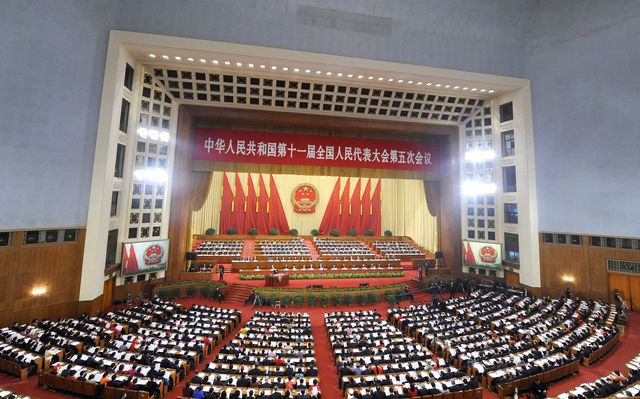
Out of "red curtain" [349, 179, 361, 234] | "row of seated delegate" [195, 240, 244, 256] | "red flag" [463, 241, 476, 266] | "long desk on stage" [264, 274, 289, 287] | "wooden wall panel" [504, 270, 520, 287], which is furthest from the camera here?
"red curtain" [349, 179, 361, 234]

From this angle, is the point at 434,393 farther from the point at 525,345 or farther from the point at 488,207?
the point at 488,207

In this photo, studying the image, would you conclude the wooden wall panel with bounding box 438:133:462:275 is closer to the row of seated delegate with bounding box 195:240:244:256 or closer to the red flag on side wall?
the red flag on side wall

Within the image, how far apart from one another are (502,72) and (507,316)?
1275 centimetres

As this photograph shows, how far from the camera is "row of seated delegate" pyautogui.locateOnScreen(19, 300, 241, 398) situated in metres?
6.79

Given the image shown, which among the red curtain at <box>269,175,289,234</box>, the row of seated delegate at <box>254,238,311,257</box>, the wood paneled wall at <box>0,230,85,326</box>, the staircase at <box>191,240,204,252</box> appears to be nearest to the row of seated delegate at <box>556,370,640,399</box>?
the wood paneled wall at <box>0,230,85,326</box>

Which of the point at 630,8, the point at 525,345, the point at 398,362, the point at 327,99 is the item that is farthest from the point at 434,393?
the point at 630,8

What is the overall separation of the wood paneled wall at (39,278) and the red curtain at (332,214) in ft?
→ 67.1

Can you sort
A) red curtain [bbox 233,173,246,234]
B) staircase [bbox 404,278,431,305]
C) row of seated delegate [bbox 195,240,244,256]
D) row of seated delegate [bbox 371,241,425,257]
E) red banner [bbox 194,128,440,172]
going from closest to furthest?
staircase [bbox 404,278,431,305] → red banner [bbox 194,128,440,172] → row of seated delegate [bbox 195,240,244,256] → row of seated delegate [bbox 371,241,425,257] → red curtain [bbox 233,173,246,234]

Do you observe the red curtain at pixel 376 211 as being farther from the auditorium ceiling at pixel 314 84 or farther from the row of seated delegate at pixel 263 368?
the row of seated delegate at pixel 263 368

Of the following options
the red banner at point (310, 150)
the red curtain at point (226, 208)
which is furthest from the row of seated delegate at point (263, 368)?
the red curtain at point (226, 208)

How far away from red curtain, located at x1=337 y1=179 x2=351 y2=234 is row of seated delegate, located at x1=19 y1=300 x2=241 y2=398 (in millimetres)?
18945

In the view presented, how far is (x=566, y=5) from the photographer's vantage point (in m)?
15.9

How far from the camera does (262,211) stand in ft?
94.5

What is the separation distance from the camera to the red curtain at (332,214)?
99.2 ft
